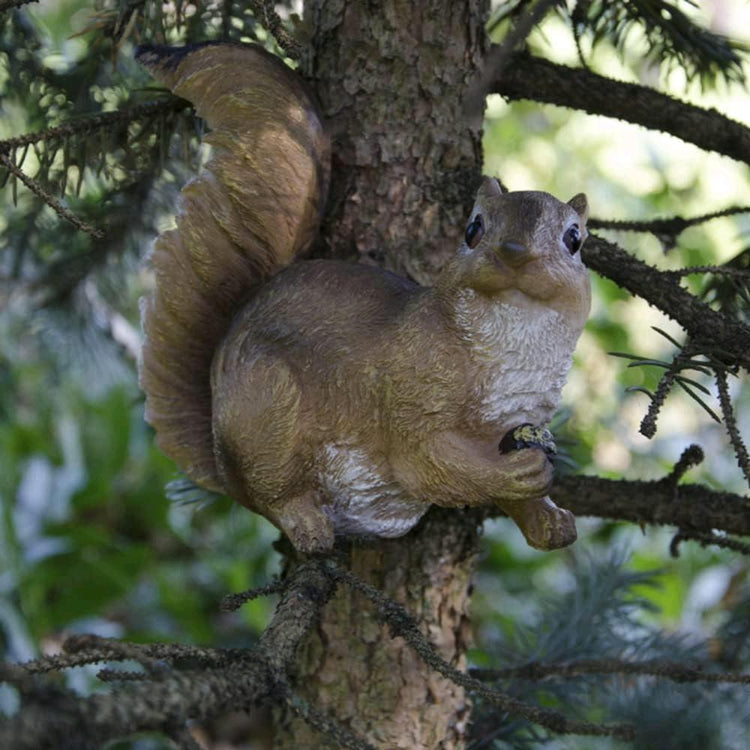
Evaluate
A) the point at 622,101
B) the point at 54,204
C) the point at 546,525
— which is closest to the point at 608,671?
the point at 546,525

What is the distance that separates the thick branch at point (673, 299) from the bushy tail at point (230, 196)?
0.25m

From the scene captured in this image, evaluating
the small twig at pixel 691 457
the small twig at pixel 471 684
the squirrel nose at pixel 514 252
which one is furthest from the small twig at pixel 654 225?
the small twig at pixel 471 684

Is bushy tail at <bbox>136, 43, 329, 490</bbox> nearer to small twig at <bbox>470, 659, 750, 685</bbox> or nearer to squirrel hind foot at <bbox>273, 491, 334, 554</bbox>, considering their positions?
squirrel hind foot at <bbox>273, 491, 334, 554</bbox>

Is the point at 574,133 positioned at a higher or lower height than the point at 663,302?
higher

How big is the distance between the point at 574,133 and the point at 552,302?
2.96 metres

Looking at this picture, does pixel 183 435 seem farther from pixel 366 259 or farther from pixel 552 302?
pixel 552 302

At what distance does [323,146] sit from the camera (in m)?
0.87

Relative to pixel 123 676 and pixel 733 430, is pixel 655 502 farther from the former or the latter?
pixel 123 676

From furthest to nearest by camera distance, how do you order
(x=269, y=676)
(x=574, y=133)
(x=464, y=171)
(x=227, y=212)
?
(x=574, y=133), (x=464, y=171), (x=227, y=212), (x=269, y=676)

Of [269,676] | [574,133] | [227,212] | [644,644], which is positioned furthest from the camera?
[574,133]

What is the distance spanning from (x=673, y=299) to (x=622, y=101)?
9.3 inches

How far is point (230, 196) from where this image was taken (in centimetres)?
83

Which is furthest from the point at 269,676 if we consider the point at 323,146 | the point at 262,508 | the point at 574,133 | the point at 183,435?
the point at 574,133

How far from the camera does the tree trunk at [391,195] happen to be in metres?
0.92
